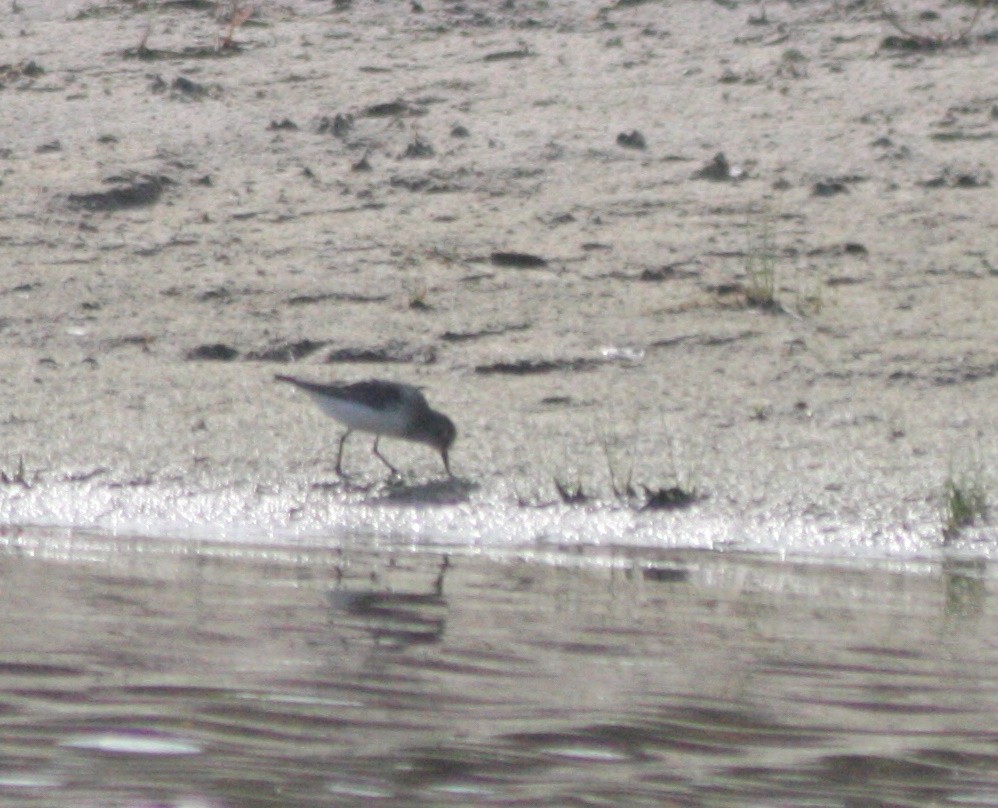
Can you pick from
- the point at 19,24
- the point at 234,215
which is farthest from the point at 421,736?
the point at 19,24

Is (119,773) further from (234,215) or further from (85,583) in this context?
(234,215)

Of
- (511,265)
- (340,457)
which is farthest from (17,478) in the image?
(511,265)

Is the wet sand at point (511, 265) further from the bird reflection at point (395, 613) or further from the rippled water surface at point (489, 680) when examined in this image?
the bird reflection at point (395, 613)

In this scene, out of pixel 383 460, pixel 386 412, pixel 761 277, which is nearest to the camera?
pixel 386 412

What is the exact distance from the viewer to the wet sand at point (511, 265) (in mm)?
6547

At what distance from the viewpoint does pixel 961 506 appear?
5.98 meters

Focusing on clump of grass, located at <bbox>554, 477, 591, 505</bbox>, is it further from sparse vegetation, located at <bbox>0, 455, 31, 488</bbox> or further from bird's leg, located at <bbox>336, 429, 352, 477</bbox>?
sparse vegetation, located at <bbox>0, 455, 31, 488</bbox>

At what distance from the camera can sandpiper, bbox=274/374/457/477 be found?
21.2 ft

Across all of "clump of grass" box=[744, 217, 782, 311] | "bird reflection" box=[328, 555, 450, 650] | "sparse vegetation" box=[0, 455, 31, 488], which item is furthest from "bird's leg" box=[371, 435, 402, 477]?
"clump of grass" box=[744, 217, 782, 311]

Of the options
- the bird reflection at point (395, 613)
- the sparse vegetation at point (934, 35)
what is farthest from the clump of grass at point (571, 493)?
the sparse vegetation at point (934, 35)

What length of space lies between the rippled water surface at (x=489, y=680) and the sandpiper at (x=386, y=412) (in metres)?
0.69

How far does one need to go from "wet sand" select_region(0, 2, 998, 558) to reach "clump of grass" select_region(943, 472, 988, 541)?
0.06 meters

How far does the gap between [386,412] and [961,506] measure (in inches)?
66.6

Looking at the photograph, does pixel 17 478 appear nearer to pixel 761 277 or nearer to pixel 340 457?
pixel 340 457
